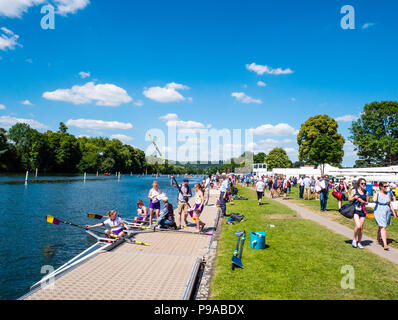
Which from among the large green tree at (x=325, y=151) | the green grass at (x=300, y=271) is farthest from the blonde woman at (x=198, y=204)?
the large green tree at (x=325, y=151)

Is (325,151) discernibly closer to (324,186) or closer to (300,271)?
(324,186)

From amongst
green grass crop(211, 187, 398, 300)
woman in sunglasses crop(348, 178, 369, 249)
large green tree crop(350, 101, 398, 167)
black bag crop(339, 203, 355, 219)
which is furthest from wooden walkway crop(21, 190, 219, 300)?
large green tree crop(350, 101, 398, 167)

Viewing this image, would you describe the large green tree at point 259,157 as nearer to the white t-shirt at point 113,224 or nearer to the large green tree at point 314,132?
the large green tree at point 314,132

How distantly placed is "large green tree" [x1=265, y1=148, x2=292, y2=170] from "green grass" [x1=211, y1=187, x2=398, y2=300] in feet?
362

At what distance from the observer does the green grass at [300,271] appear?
5367mm

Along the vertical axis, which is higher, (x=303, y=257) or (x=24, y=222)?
(x=303, y=257)

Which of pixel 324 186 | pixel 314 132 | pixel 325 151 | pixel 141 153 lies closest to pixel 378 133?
pixel 325 151

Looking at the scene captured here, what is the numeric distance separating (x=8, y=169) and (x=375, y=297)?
336 feet

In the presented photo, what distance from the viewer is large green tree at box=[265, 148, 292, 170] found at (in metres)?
116

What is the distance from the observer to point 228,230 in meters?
11.4

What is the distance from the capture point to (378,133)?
1775 inches

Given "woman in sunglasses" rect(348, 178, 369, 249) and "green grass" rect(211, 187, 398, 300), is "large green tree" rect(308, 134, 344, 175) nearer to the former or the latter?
"green grass" rect(211, 187, 398, 300)
